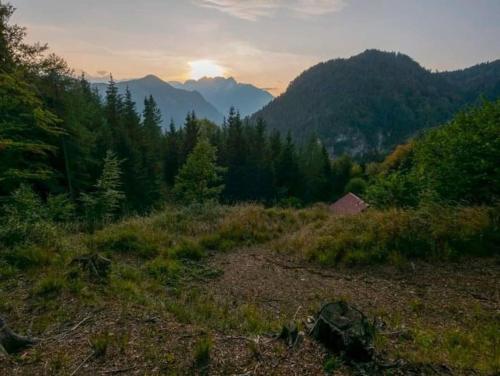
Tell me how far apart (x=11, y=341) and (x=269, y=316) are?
332 centimetres

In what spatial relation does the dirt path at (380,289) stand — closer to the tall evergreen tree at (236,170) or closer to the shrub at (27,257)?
the shrub at (27,257)

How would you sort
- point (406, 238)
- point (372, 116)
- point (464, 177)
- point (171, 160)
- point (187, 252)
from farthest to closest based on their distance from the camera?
1. point (372, 116)
2. point (171, 160)
3. point (464, 177)
4. point (187, 252)
5. point (406, 238)

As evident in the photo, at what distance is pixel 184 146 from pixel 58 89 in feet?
81.3

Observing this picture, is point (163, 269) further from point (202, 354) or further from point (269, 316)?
point (202, 354)

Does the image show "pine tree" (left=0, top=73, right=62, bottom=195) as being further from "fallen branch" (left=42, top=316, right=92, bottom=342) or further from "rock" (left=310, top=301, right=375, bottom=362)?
"rock" (left=310, top=301, right=375, bottom=362)

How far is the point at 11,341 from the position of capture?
3.38 metres

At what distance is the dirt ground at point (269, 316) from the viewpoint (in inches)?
123

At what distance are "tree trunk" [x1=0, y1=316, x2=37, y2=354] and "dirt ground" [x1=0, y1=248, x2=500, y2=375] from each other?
0.18 metres

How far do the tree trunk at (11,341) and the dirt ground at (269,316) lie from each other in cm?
18

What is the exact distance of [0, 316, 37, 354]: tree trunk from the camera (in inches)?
131

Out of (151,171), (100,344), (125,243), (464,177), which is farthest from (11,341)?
(151,171)

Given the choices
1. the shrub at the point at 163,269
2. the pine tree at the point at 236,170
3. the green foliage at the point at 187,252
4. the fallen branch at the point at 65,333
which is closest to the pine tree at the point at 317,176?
the pine tree at the point at 236,170

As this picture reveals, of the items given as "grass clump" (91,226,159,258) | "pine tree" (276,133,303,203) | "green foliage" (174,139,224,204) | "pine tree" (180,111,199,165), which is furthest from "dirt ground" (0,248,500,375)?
"pine tree" (276,133,303,203)

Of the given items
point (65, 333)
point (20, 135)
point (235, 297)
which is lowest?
point (235, 297)
